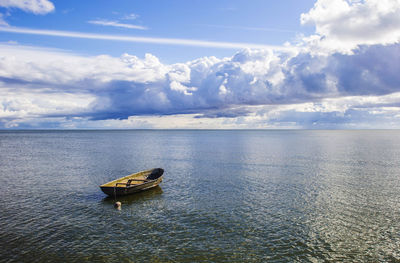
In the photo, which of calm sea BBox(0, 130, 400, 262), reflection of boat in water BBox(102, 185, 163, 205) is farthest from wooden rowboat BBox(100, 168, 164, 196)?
calm sea BBox(0, 130, 400, 262)

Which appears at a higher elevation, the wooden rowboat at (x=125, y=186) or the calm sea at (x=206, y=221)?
the wooden rowboat at (x=125, y=186)

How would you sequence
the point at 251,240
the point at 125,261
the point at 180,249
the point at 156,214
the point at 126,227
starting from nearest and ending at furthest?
1. the point at 125,261
2. the point at 180,249
3. the point at 251,240
4. the point at 126,227
5. the point at 156,214

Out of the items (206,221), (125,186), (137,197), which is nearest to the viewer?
(206,221)

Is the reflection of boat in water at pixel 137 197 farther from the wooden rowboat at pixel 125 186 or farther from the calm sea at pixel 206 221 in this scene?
the wooden rowboat at pixel 125 186

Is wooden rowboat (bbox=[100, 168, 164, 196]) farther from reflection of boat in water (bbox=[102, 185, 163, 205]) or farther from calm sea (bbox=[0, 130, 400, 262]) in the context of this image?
calm sea (bbox=[0, 130, 400, 262])

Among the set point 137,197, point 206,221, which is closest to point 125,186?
point 137,197

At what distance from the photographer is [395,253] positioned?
2136cm

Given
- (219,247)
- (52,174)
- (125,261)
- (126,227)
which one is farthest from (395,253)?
(52,174)

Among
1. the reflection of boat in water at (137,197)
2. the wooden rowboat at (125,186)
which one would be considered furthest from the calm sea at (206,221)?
the wooden rowboat at (125,186)

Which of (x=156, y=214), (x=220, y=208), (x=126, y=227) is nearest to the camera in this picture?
(x=126, y=227)

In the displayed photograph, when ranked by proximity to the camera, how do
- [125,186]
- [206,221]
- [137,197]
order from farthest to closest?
[125,186], [137,197], [206,221]

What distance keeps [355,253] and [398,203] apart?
1855 cm

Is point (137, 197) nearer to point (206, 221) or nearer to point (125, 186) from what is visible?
point (125, 186)

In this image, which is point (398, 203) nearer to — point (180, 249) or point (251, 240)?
point (251, 240)
